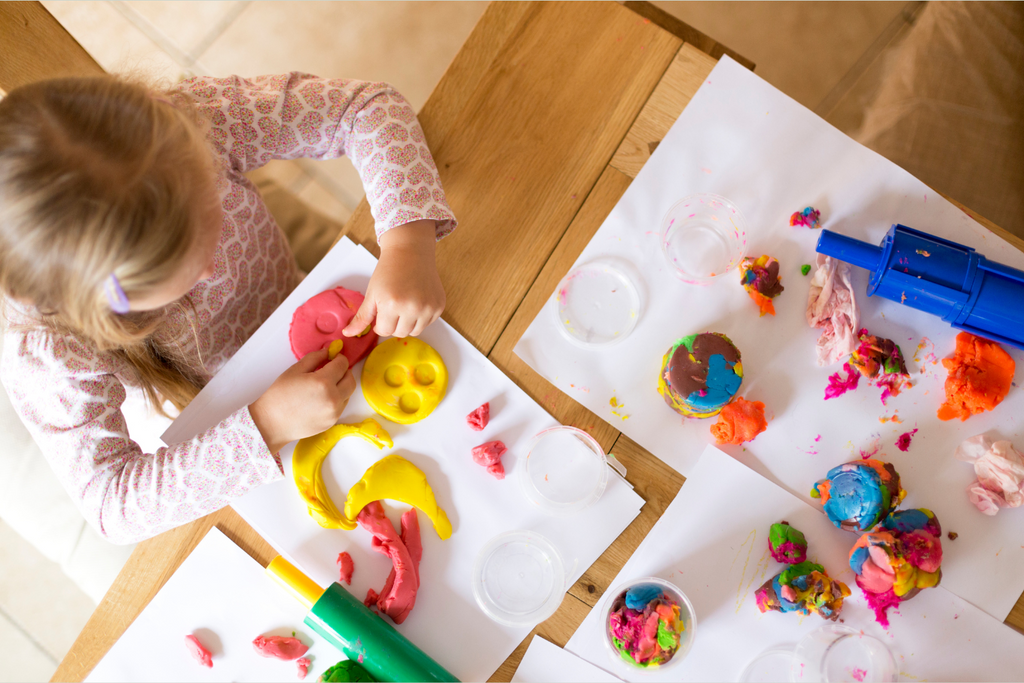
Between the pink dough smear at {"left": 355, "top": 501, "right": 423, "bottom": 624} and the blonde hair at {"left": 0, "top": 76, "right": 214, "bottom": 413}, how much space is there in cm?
29

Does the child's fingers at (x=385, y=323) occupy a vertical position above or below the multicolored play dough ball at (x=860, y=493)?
below

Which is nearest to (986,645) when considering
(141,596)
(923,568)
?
(923,568)

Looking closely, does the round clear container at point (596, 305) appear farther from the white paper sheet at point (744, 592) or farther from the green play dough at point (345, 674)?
the green play dough at point (345, 674)

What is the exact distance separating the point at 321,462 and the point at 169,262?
0.81 feet

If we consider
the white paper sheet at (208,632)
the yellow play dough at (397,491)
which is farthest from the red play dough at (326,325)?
the white paper sheet at (208,632)

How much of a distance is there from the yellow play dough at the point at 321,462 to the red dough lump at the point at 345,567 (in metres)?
0.03

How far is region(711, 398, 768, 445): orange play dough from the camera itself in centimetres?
56

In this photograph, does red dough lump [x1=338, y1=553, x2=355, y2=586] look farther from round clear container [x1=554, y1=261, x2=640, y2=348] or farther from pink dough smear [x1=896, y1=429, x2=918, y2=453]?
pink dough smear [x1=896, y1=429, x2=918, y2=453]

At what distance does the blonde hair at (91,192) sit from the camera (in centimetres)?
41

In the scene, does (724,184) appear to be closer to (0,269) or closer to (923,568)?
(923,568)

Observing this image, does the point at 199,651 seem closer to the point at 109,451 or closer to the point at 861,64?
the point at 109,451

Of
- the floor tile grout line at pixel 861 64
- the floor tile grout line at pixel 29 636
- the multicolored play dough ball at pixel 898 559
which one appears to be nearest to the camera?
the multicolored play dough ball at pixel 898 559

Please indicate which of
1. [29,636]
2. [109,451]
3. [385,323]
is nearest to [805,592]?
[385,323]

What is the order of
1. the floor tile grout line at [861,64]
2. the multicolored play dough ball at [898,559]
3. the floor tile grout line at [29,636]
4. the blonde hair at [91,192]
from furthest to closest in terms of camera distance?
1. the floor tile grout line at [861,64]
2. the floor tile grout line at [29,636]
3. the multicolored play dough ball at [898,559]
4. the blonde hair at [91,192]
